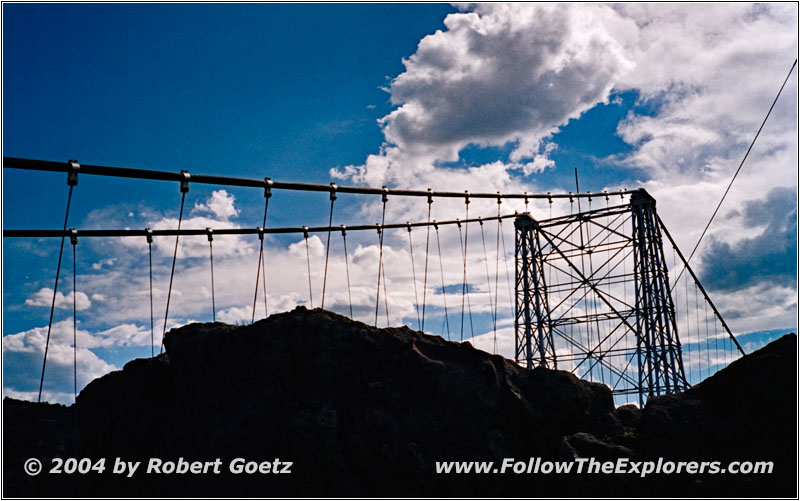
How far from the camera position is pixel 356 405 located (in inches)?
606

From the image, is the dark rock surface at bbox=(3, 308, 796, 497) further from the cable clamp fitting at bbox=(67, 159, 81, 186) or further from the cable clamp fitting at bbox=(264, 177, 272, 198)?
the cable clamp fitting at bbox=(67, 159, 81, 186)

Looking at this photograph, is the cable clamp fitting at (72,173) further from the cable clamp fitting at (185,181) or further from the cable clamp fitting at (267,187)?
the cable clamp fitting at (267,187)

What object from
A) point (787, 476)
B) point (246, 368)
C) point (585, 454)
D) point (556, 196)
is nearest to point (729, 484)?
point (787, 476)

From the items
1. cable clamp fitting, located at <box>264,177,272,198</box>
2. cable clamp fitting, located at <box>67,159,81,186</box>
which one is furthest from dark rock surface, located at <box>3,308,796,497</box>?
cable clamp fitting, located at <box>67,159,81,186</box>

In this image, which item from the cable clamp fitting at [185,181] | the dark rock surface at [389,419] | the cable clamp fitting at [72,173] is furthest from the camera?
the dark rock surface at [389,419]

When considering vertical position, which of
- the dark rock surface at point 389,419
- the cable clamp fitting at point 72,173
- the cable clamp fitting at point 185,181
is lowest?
the dark rock surface at point 389,419

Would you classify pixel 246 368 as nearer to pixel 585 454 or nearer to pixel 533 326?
pixel 585 454

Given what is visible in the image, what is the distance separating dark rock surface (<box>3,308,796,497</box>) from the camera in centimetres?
1411

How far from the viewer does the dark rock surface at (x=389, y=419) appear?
14109mm

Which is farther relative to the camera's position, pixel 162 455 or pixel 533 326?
pixel 533 326

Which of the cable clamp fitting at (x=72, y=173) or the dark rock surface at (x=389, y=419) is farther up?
the cable clamp fitting at (x=72, y=173)

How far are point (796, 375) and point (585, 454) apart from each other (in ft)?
15.3

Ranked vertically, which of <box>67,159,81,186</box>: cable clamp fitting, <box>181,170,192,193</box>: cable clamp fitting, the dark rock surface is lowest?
the dark rock surface

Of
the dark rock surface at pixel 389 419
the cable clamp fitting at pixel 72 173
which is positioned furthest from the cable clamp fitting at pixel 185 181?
the dark rock surface at pixel 389 419
